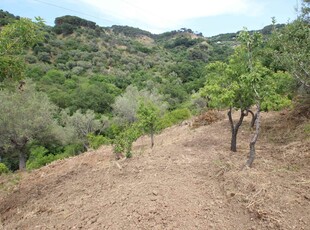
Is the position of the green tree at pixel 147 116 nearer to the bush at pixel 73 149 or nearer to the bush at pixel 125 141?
the bush at pixel 125 141

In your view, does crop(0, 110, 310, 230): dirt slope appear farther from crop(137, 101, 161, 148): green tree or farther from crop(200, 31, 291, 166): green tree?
crop(137, 101, 161, 148): green tree

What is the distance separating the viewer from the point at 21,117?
1856 centimetres

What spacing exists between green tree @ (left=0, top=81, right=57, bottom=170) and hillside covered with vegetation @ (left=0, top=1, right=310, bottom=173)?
6 cm

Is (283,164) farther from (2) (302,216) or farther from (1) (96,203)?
(1) (96,203)

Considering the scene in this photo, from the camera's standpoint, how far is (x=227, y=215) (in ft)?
17.4

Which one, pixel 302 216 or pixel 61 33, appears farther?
pixel 61 33

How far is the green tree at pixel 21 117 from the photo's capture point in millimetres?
18203

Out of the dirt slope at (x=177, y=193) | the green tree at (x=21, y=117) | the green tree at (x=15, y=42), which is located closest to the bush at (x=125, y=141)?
the dirt slope at (x=177, y=193)

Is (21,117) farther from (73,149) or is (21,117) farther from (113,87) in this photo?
(113,87)

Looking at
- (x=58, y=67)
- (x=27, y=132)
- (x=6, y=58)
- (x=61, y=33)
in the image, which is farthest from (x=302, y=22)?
(x=61, y=33)

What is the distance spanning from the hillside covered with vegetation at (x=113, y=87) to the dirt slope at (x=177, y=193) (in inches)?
40.2

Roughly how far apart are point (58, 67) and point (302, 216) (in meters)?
55.4

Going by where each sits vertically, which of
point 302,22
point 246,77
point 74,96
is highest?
point 302,22

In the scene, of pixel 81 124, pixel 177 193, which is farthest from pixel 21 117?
pixel 177 193
